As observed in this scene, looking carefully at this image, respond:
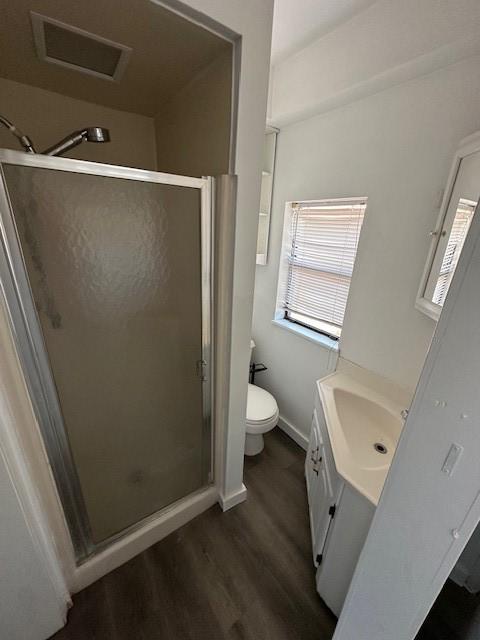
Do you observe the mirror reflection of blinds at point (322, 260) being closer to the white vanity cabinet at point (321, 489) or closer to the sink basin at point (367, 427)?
the sink basin at point (367, 427)

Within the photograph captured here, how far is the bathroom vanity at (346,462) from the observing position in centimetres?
97

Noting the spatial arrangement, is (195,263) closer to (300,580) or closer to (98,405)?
(98,405)

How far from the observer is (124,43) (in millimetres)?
926

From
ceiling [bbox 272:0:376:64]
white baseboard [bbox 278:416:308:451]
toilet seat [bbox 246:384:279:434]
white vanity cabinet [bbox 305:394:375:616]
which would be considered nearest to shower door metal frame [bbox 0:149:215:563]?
toilet seat [bbox 246:384:279:434]

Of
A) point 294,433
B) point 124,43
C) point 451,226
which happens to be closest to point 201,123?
point 124,43

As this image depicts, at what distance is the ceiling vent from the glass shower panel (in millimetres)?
507

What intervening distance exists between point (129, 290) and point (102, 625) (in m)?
1.43

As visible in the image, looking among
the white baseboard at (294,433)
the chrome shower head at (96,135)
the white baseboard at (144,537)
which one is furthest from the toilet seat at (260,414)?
the chrome shower head at (96,135)

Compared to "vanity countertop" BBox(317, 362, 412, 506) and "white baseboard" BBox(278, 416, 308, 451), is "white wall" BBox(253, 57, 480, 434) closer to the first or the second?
"vanity countertop" BBox(317, 362, 412, 506)

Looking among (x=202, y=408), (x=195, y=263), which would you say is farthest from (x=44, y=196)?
(x=202, y=408)

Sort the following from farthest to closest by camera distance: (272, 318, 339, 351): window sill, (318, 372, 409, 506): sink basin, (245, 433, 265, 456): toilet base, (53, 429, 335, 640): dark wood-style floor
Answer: (245, 433, 265, 456): toilet base → (272, 318, 339, 351): window sill → (318, 372, 409, 506): sink basin → (53, 429, 335, 640): dark wood-style floor

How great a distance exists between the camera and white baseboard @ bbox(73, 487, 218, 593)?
1.22 meters

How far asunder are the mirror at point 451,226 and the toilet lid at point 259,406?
1.18 metres

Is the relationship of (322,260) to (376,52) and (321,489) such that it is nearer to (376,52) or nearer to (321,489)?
(376,52)
